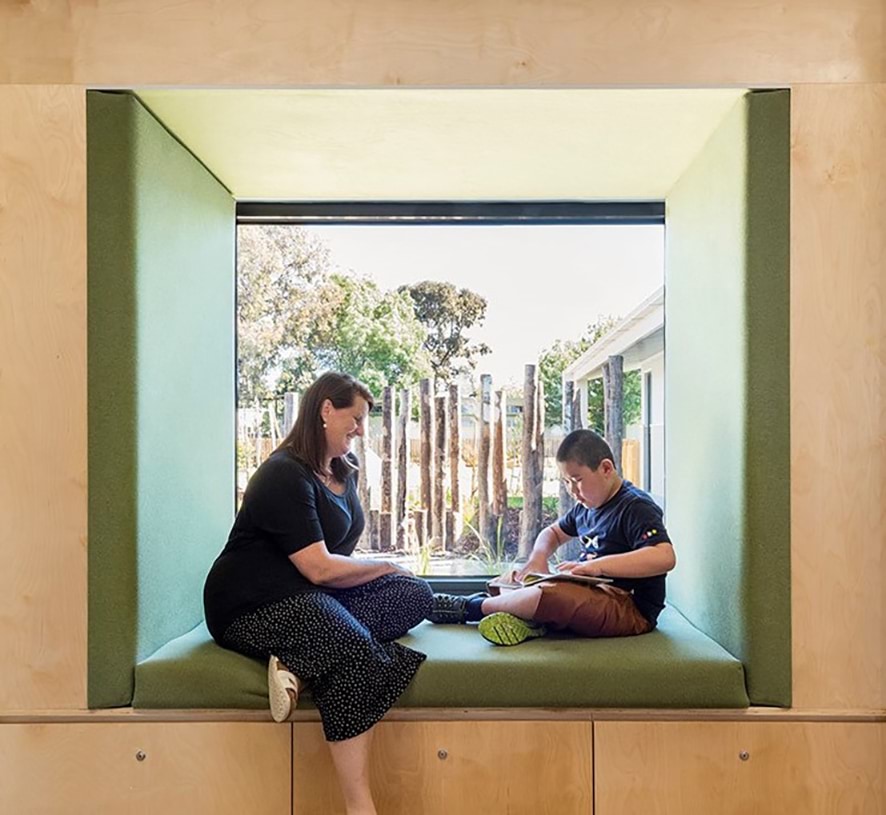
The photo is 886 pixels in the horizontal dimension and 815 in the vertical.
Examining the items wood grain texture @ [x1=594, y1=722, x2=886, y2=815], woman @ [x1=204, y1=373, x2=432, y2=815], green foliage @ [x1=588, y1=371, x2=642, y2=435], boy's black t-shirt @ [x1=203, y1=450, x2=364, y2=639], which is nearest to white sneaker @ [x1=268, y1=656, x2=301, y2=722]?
woman @ [x1=204, y1=373, x2=432, y2=815]

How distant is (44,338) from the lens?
2795 millimetres

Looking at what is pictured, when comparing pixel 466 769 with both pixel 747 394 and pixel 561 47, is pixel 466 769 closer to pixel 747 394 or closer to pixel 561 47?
pixel 747 394

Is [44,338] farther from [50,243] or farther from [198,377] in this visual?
[198,377]

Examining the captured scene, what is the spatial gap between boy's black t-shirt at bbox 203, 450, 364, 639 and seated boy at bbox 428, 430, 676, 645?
65 centimetres

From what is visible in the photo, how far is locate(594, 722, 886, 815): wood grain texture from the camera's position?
2795 millimetres

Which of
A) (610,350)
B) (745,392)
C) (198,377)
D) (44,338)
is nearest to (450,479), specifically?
(610,350)

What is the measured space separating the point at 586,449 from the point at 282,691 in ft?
4.26

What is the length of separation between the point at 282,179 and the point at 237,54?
94cm

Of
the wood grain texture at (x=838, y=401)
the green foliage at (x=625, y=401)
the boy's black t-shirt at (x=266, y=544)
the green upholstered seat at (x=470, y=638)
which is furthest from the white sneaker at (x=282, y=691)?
the green foliage at (x=625, y=401)

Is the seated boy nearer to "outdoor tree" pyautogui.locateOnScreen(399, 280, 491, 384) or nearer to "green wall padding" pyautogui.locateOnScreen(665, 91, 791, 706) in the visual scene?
"green wall padding" pyautogui.locateOnScreen(665, 91, 791, 706)

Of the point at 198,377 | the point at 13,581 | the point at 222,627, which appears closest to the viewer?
the point at 13,581

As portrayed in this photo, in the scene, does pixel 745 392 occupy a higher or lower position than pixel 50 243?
lower

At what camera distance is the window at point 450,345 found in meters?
4.07

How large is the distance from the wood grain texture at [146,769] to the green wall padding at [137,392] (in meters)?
0.13
